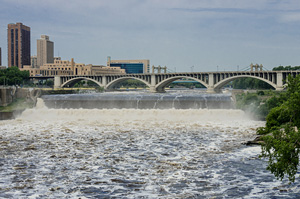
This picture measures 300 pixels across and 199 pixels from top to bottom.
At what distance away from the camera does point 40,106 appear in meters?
51.7

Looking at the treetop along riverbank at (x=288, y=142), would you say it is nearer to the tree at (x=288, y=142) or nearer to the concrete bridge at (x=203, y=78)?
the tree at (x=288, y=142)

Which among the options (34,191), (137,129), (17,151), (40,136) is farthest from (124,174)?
(137,129)

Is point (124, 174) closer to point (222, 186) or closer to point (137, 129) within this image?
point (222, 186)

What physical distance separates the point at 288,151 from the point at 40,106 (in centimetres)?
4558

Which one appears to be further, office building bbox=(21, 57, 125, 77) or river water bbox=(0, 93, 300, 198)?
office building bbox=(21, 57, 125, 77)

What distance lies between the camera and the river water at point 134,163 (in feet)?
46.5

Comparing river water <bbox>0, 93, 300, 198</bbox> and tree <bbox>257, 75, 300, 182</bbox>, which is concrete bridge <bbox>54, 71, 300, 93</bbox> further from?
tree <bbox>257, 75, 300, 182</bbox>

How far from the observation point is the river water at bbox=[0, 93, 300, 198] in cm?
1419

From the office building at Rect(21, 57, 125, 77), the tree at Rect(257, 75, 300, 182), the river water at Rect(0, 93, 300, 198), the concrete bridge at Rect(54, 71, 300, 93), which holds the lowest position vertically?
the river water at Rect(0, 93, 300, 198)

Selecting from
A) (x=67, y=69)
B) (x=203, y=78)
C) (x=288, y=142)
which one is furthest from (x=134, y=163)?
(x=67, y=69)

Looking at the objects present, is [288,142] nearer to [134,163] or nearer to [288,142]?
[288,142]

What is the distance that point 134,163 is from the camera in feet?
61.6

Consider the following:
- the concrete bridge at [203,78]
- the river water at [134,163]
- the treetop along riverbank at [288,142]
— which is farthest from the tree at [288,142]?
the concrete bridge at [203,78]

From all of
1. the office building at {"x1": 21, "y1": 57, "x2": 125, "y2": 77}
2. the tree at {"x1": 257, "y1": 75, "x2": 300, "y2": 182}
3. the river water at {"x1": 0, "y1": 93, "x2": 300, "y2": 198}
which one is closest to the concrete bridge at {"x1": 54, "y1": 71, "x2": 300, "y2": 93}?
the river water at {"x1": 0, "y1": 93, "x2": 300, "y2": 198}
